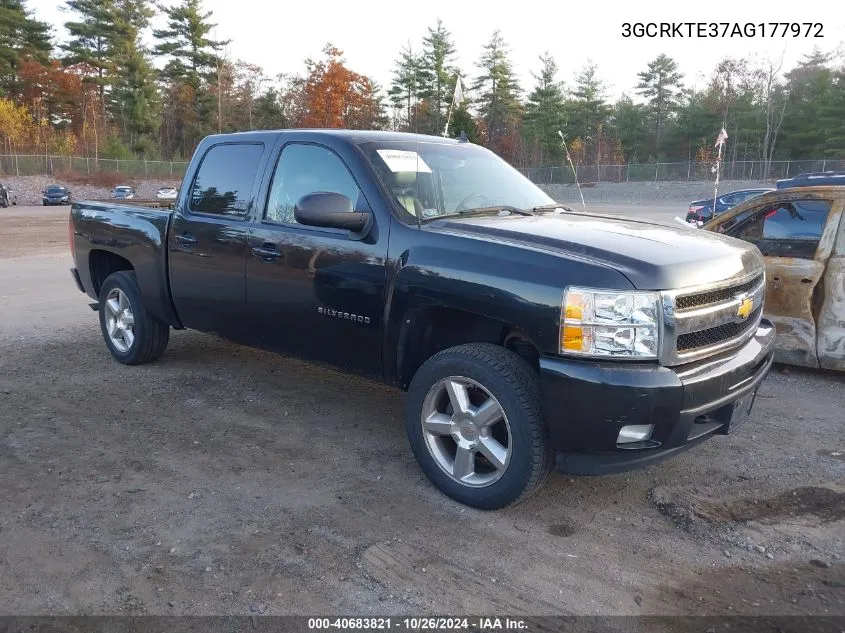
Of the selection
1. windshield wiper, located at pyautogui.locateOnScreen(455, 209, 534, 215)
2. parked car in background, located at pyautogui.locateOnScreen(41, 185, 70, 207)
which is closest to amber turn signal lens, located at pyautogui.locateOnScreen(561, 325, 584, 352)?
windshield wiper, located at pyautogui.locateOnScreen(455, 209, 534, 215)

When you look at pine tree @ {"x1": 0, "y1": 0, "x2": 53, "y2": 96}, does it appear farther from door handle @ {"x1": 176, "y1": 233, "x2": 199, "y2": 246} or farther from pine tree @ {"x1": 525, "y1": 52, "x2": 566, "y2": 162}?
door handle @ {"x1": 176, "y1": 233, "x2": 199, "y2": 246}

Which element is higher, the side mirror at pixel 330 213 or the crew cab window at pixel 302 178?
the crew cab window at pixel 302 178

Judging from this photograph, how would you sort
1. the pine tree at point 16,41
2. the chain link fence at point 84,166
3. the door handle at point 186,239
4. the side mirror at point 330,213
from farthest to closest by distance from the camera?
1. the pine tree at point 16,41
2. the chain link fence at point 84,166
3. the door handle at point 186,239
4. the side mirror at point 330,213

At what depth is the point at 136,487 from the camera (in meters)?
4.01

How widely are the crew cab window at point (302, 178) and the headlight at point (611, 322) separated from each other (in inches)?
66.9

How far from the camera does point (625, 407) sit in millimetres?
3211

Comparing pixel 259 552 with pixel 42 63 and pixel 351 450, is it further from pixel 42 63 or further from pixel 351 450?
pixel 42 63

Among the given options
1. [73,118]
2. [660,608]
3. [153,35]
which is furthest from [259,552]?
[73,118]

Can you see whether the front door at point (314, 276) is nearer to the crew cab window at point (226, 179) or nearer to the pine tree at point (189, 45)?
the crew cab window at point (226, 179)

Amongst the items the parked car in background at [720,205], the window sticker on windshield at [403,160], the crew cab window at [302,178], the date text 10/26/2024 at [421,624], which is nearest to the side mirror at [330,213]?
the crew cab window at [302,178]

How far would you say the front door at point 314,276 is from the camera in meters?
4.18

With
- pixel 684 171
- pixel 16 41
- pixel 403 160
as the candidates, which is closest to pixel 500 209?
pixel 403 160

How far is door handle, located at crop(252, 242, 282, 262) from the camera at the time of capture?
182 inches

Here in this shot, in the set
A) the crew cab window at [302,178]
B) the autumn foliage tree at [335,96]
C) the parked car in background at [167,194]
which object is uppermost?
the autumn foliage tree at [335,96]
